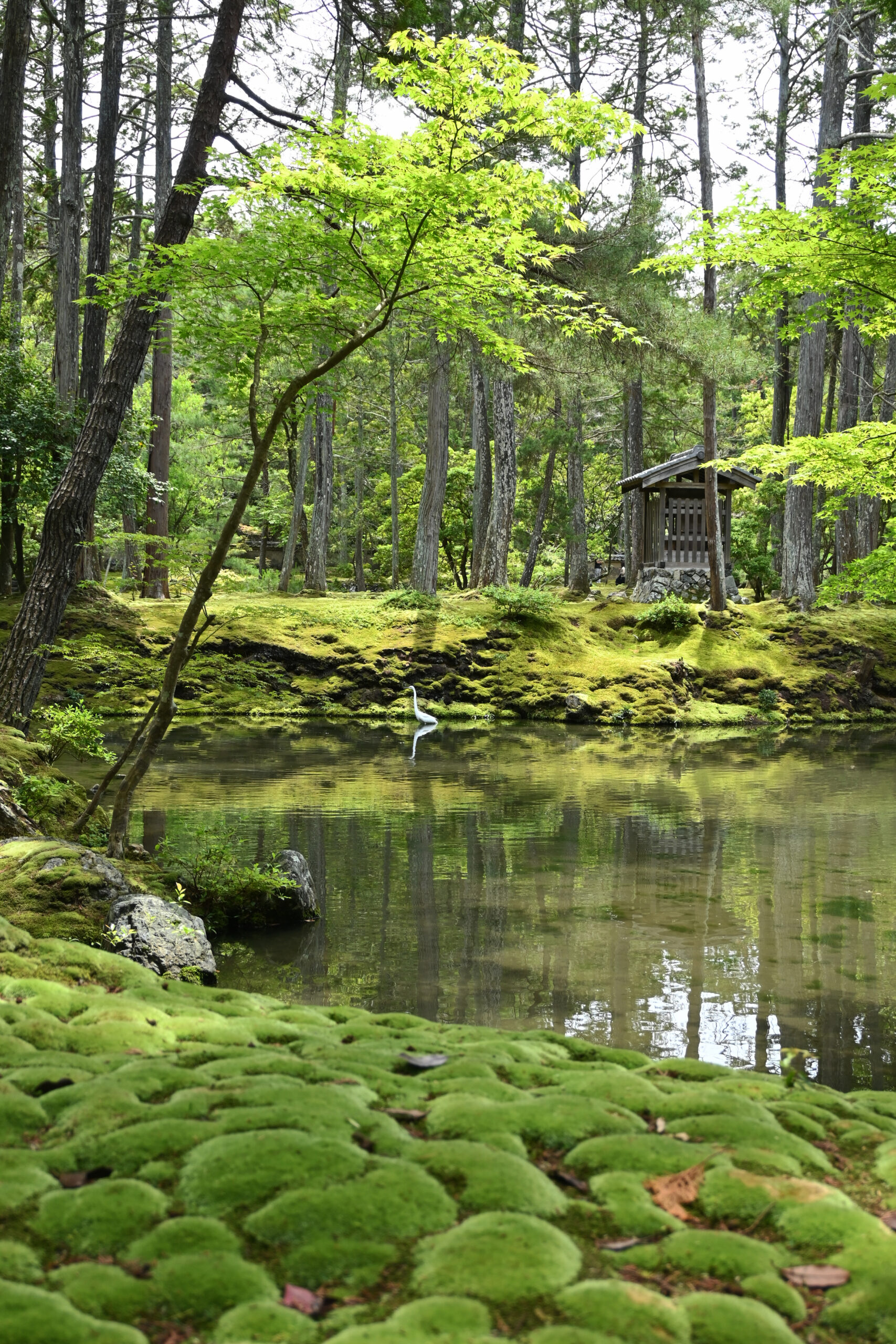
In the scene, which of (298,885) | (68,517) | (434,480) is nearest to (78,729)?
(298,885)

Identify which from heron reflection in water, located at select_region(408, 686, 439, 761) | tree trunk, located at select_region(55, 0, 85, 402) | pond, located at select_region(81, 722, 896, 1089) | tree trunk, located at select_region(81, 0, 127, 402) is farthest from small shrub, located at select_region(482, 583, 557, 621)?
tree trunk, located at select_region(55, 0, 85, 402)

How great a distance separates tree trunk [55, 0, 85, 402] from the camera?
746 inches

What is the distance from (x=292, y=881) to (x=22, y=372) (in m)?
13.1

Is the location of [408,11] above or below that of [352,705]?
above

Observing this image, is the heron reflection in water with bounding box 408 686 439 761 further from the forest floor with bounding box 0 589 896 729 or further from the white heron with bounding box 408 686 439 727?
the forest floor with bounding box 0 589 896 729

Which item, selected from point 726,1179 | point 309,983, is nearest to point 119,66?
point 309,983

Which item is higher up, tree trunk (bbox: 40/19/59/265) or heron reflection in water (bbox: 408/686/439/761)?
tree trunk (bbox: 40/19/59/265)

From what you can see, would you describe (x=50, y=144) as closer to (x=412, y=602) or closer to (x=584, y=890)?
(x=412, y=602)

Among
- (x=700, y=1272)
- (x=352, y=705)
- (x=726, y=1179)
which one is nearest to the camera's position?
(x=700, y=1272)

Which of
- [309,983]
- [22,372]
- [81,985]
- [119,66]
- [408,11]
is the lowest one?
[309,983]

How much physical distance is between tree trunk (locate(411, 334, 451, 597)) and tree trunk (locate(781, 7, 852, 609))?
7.55 m

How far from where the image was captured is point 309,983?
238 inches

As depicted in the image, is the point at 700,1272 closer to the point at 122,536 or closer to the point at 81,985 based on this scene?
the point at 81,985

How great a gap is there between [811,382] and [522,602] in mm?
8245
